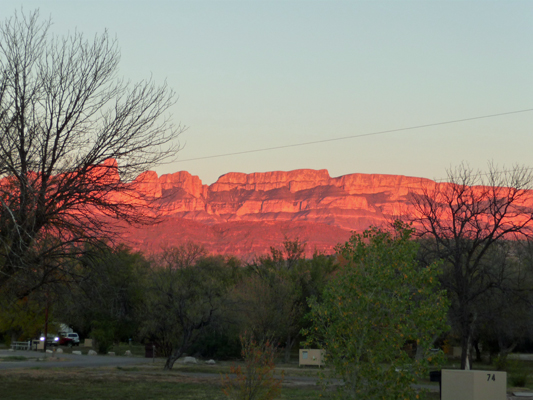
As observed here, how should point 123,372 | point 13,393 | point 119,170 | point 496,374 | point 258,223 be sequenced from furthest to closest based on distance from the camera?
1. point 258,223
2. point 123,372
3. point 13,393
4. point 119,170
5. point 496,374

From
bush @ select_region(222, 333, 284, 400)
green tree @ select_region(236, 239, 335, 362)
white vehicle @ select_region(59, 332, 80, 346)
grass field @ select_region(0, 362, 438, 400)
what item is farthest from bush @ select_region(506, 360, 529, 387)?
white vehicle @ select_region(59, 332, 80, 346)

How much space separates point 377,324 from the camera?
34.6ft

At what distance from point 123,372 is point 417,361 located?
22.4 meters

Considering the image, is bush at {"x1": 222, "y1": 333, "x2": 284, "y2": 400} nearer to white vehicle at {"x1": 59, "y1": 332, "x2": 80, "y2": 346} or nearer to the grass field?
the grass field

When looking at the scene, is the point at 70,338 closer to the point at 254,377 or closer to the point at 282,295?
the point at 282,295

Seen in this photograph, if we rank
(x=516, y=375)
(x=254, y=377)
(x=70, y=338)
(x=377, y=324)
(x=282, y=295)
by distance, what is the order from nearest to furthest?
(x=377, y=324), (x=254, y=377), (x=516, y=375), (x=282, y=295), (x=70, y=338)

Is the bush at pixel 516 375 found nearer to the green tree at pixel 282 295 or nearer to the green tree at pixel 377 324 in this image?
the green tree at pixel 282 295

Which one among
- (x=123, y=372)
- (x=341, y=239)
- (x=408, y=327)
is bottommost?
(x=123, y=372)

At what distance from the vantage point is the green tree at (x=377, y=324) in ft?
33.6

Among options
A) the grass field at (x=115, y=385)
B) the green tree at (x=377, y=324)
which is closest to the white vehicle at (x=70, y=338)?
the grass field at (x=115, y=385)

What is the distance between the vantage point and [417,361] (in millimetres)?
10336

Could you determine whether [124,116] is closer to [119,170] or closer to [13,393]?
[119,170]

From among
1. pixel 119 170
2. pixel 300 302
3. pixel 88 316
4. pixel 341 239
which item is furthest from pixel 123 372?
pixel 341 239

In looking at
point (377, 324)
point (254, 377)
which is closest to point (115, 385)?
point (254, 377)
